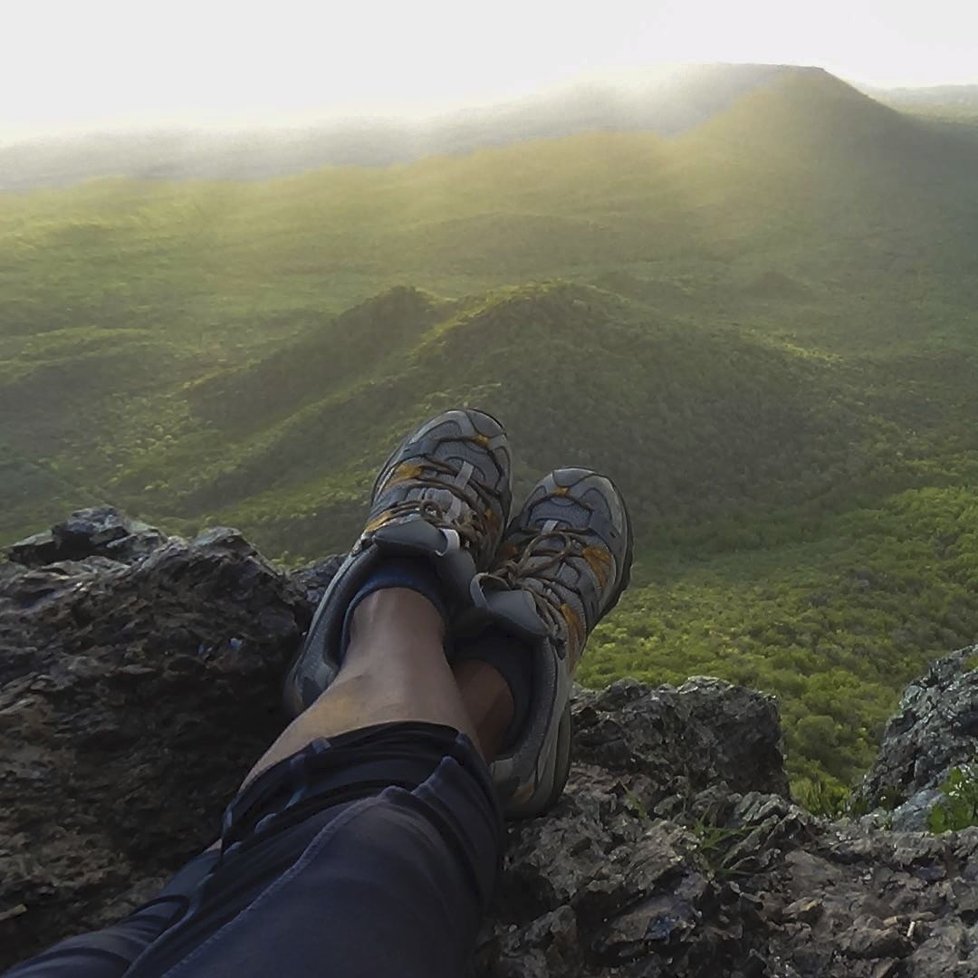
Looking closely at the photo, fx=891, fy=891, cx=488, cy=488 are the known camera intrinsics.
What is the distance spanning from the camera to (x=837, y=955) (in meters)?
2.32

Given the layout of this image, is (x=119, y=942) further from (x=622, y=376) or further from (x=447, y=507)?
(x=622, y=376)

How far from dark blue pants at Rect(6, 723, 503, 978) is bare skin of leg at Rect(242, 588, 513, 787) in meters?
0.13

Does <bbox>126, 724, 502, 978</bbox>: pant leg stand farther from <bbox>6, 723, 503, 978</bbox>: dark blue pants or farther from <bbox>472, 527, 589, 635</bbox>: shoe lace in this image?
<bbox>472, 527, 589, 635</bbox>: shoe lace

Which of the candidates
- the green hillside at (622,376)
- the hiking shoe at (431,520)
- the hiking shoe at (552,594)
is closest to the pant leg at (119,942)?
the hiking shoe at (431,520)

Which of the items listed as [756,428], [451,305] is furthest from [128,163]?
[756,428]

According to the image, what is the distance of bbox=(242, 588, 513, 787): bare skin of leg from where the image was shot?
246cm

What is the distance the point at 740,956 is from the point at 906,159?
3071 inches

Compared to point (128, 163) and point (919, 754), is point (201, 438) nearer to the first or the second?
point (919, 754)

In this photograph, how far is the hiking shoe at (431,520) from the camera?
10.0 ft

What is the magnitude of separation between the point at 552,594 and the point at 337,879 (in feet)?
6.45

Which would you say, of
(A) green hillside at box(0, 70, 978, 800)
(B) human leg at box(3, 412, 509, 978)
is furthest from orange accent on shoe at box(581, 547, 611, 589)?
(A) green hillside at box(0, 70, 978, 800)

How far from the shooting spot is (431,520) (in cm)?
367

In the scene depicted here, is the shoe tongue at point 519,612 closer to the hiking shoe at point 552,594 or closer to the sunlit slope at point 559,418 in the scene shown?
the hiking shoe at point 552,594

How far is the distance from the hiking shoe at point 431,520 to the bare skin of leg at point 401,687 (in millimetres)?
116
